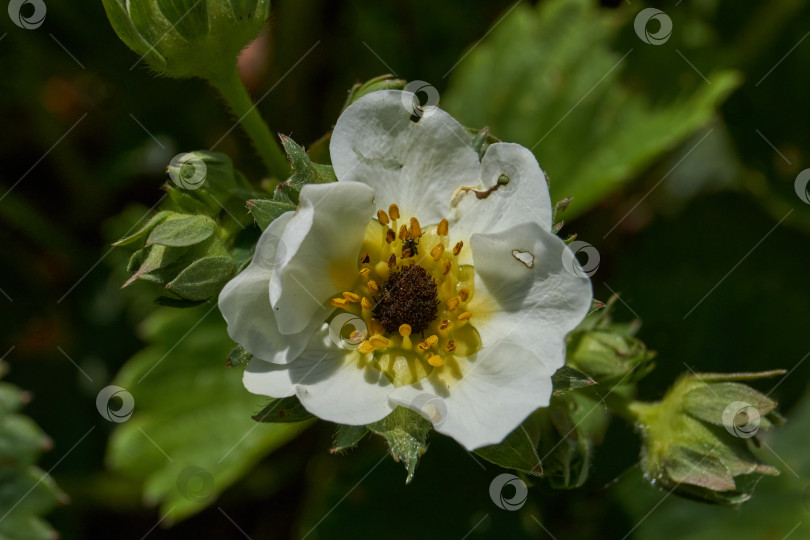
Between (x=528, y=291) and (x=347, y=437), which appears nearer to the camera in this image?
(x=347, y=437)

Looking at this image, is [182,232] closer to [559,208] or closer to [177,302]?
[177,302]

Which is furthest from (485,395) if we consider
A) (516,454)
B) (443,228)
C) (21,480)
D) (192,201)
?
(21,480)

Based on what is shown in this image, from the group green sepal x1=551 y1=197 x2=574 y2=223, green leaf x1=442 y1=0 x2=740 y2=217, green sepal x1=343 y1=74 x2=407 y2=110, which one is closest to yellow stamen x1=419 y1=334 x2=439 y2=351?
green sepal x1=551 y1=197 x2=574 y2=223

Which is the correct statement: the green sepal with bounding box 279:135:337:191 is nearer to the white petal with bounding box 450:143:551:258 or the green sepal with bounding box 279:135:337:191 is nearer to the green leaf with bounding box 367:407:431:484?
the white petal with bounding box 450:143:551:258

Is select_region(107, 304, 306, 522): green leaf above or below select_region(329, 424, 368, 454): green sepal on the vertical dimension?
below

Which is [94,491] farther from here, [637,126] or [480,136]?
[637,126]

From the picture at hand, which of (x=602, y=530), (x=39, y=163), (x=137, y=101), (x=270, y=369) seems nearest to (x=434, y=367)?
(x=270, y=369)
